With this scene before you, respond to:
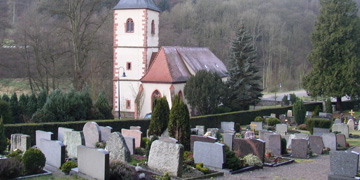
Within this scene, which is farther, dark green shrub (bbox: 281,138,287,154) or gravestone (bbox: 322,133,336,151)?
gravestone (bbox: 322,133,336,151)

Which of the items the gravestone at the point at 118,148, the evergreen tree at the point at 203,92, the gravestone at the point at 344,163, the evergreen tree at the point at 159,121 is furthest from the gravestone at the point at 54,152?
the evergreen tree at the point at 203,92

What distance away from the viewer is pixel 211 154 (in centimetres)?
1409

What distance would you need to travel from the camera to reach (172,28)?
59156mm

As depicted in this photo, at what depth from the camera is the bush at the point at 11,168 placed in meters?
11.6

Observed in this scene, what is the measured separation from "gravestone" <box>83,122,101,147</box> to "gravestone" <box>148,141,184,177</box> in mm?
3942

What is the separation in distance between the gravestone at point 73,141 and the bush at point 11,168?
316cm

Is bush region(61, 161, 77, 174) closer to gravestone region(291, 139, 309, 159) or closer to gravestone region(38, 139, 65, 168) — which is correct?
gravestone region(38, 139, 65, 168)

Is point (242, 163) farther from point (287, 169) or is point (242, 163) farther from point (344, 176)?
point (344, 176)

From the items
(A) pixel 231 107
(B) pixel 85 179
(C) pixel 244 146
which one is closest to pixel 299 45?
(A) pixel 231 107

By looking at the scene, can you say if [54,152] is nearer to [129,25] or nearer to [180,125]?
[180,125]

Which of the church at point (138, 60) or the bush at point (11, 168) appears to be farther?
the church at point (138, 60)

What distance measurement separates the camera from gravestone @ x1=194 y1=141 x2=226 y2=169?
13812mm

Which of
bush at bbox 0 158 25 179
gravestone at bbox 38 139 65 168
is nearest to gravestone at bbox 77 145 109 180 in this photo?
gravestone at bbox 38 139 65 168

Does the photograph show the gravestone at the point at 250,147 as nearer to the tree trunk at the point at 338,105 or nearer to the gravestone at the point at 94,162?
the gravestone at the point at 94,162
